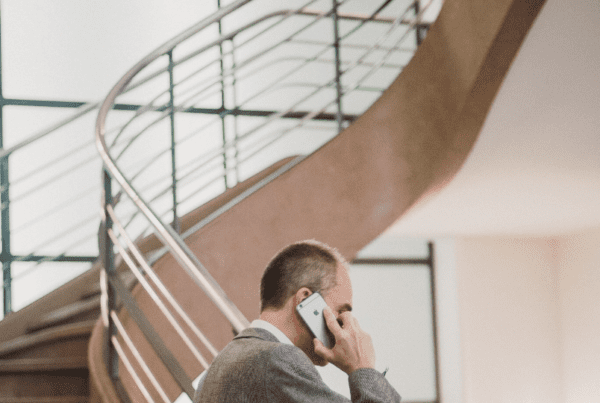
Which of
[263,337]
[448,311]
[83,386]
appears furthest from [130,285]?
[448,311]

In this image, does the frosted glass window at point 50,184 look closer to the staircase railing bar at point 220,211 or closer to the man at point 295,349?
the staircase railing bar at point 220,211

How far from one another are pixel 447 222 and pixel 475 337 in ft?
4.74

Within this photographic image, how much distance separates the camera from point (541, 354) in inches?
231

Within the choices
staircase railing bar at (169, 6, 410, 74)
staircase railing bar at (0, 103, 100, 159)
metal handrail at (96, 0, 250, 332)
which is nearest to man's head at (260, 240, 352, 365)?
metal handrail at (96, 0, 250, 332)

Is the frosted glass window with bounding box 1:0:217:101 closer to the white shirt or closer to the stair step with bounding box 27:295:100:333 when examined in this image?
the stair step with bounding box 27:295:100:333

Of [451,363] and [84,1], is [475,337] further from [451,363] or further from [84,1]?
[84,1]

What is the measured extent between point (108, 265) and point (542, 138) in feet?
7.16

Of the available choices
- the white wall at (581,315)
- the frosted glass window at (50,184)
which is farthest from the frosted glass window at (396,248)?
the frosted glass window at (50,184)

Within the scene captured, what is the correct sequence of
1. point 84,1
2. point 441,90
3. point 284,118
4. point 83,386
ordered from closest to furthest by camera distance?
1. point 83,386
2. point 441,90
3. point 84,1
4. point 284,118

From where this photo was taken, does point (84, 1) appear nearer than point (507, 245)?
Yes

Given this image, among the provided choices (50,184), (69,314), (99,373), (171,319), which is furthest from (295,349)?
(50,184)

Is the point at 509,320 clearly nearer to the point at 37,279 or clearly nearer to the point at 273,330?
the point at 37,279

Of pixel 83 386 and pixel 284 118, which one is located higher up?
pixel 284 118

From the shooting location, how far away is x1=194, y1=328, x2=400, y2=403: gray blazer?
0.87 meters
